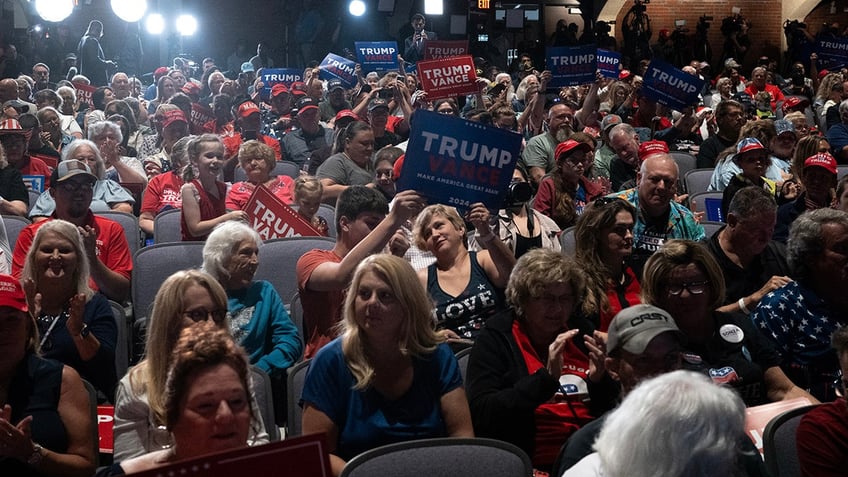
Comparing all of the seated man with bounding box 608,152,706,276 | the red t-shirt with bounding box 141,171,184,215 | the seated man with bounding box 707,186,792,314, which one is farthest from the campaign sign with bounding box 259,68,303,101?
the seated man with bounding box 707,186,792,314

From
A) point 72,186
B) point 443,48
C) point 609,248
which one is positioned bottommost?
point 609,248

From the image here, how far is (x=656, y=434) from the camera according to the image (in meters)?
2.42

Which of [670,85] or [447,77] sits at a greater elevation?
[447,77]

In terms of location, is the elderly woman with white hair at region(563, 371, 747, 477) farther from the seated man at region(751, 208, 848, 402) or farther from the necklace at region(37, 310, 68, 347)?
the necklace at region(37, 310, 68, 347)

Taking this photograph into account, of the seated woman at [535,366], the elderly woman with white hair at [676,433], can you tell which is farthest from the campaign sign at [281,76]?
the elderly woman with white hair at [676,433]

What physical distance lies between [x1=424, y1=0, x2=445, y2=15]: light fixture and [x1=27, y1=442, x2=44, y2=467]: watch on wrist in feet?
67.0

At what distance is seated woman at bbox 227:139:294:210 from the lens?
7625mm

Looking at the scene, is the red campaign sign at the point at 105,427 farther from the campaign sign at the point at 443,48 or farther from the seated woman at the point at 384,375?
the campaign sign at the point at 443,48

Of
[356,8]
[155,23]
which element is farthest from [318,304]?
[356,8]

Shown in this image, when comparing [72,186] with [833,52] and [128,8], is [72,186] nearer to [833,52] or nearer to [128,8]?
[128,8]

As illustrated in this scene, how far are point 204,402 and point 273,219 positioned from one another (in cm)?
371

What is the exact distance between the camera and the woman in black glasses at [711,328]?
412cm

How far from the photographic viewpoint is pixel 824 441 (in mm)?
3178

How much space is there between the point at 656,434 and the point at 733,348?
1842mm
